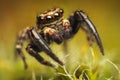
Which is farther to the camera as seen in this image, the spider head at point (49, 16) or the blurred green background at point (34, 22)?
the blurred green background at point (34, 22)

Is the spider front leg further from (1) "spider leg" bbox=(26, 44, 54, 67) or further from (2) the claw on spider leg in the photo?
(1) "spider leg" bbox=(26, 44, 54, 67)

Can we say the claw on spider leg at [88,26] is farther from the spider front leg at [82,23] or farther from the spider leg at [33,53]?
the spider leg at [33,53]

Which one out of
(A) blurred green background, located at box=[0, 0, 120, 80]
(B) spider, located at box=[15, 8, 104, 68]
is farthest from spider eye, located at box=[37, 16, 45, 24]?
(A) blurred green background, located at box=[0, 0, 120, 80]

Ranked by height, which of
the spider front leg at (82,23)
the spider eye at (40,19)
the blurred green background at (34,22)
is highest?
the spider eye at (40,19)

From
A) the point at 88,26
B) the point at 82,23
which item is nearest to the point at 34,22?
the point at 82,23

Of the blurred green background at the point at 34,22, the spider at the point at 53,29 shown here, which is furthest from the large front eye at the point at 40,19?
the blurred green background at the point at 34,22

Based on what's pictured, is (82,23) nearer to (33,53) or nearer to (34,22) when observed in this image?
(33,53)

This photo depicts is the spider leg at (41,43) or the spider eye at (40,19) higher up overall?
the spider eye at (40,19)

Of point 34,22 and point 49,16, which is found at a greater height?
point 49,16
